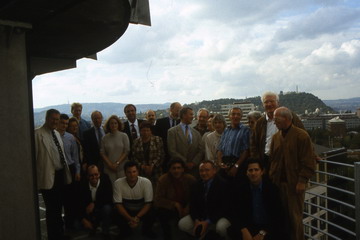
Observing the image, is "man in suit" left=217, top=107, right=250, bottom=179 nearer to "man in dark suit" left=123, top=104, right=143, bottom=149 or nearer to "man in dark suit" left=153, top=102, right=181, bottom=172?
"man in dark suit" left=153, top=102, right=181, bottom=172

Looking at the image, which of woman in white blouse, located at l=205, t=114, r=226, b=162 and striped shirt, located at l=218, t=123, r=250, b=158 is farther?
woman in white blouse, located at l=205, t=114, r=226, b=162

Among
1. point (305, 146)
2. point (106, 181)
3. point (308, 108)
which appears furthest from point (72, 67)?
point (308, 108)

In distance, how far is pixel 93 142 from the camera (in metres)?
5.83

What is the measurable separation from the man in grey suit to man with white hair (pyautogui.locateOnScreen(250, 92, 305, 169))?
1234 millimetres

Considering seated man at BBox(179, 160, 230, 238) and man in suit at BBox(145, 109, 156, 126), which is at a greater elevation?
man in suit at BBox(145, 109, 156, 126)

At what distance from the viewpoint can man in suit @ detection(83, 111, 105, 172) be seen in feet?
Answer: 19.1

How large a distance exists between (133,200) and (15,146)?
2.09 m

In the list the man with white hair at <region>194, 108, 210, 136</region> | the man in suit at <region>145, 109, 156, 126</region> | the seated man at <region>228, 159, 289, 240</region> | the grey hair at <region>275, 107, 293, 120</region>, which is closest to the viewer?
the grey hair at <region>275, 107, 293, 120</region>

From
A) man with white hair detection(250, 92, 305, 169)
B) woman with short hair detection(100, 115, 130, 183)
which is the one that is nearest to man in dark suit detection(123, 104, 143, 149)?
woman with short hair detection(100, 115, 130, 183)

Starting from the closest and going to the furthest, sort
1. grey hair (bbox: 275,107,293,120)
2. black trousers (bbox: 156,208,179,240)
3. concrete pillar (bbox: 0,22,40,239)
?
concrete pillar (bbox: 0,22,40,239) < grey hair (bbox: 275,107,293,120) < black trousers (bbox: 156,208,179,240)

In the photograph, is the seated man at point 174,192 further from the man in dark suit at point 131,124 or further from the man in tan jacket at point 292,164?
the man in tan jacket at point 292,164

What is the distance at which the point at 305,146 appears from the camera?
4.11m

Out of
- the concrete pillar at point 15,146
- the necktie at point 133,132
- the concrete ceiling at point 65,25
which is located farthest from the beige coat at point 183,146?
the concrete pillar at point 15,146

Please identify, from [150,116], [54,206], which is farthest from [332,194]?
[54,206]
